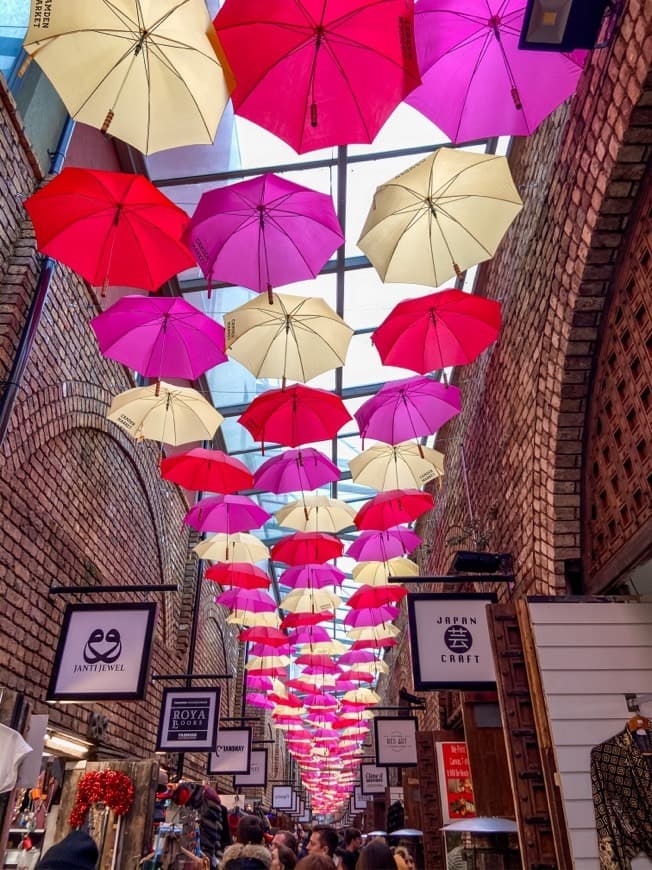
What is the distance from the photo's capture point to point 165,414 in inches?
247

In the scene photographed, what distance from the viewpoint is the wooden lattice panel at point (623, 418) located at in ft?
12.1

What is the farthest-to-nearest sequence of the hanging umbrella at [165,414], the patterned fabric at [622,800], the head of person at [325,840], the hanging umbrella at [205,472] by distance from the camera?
the hanging umbrella at [205,472] → the hanging umbrella at [165,414] → the head of person at [325,840] → the patterned fabric at [622,800]

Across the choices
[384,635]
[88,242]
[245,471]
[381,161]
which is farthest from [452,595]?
[384,635]

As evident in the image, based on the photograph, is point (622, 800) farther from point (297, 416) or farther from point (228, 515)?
point (228, 515)

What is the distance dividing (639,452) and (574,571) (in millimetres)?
1131

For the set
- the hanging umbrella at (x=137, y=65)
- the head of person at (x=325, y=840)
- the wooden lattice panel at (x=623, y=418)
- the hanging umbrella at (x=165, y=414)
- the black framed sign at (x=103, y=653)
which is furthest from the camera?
the hanging umbrella at (x=165, y=414)

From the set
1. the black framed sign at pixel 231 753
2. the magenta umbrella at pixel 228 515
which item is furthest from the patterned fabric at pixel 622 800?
the black framed sign at pixel 231 753

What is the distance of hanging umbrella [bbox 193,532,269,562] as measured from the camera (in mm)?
8516

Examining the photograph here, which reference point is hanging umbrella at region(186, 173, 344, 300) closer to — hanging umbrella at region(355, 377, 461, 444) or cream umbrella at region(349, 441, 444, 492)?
hanging umbrella at region(355, 377, 461, 444)

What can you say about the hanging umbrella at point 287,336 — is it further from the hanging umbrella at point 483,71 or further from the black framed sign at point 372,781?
the black framed sign at point 372,781

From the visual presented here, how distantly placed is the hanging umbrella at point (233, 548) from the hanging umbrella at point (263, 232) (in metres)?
4.60

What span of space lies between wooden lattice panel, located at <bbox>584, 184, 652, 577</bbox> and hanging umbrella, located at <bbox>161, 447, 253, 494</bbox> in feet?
11.3

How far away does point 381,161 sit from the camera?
23.1 feet

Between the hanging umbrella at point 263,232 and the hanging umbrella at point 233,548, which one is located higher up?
the hanging umbrella at point 263,232
